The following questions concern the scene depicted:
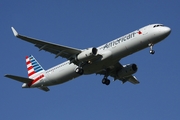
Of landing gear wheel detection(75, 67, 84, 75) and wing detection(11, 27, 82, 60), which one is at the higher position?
wing detection(11, 27, 82, 60)

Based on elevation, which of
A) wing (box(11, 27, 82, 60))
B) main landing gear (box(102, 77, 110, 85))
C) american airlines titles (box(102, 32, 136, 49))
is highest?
american airlines titles (box(102, 32, 136, 49))

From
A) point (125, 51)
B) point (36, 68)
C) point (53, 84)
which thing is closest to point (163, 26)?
point (125, 51)

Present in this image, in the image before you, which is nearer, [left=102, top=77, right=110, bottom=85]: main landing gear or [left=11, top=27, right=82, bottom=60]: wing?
[left=11, top=27, right=82, bottom=60]: wing

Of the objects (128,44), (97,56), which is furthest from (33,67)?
(128,44)

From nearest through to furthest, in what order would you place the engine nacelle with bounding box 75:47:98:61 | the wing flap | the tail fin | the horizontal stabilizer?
the engine nacelle with bounding box 75:47:98:61
the horizontal stabilizer
the tail fin
the wing flap

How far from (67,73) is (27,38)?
8.62 metres

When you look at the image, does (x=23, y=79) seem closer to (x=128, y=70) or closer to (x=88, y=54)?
(x=88, y=54)

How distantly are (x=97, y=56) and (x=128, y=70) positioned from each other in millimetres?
8392

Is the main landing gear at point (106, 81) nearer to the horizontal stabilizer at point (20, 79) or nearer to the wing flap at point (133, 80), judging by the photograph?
the wing flap at point (133, 80)

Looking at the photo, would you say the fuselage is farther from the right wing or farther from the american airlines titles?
the right wing

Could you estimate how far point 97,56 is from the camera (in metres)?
52.0

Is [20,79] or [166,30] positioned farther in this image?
[20,79]

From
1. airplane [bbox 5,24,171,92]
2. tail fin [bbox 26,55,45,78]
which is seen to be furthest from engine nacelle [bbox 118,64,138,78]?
tail fin [bbox 26,55,45,78]

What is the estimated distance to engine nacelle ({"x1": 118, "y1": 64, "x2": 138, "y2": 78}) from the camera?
58750 millimetres
